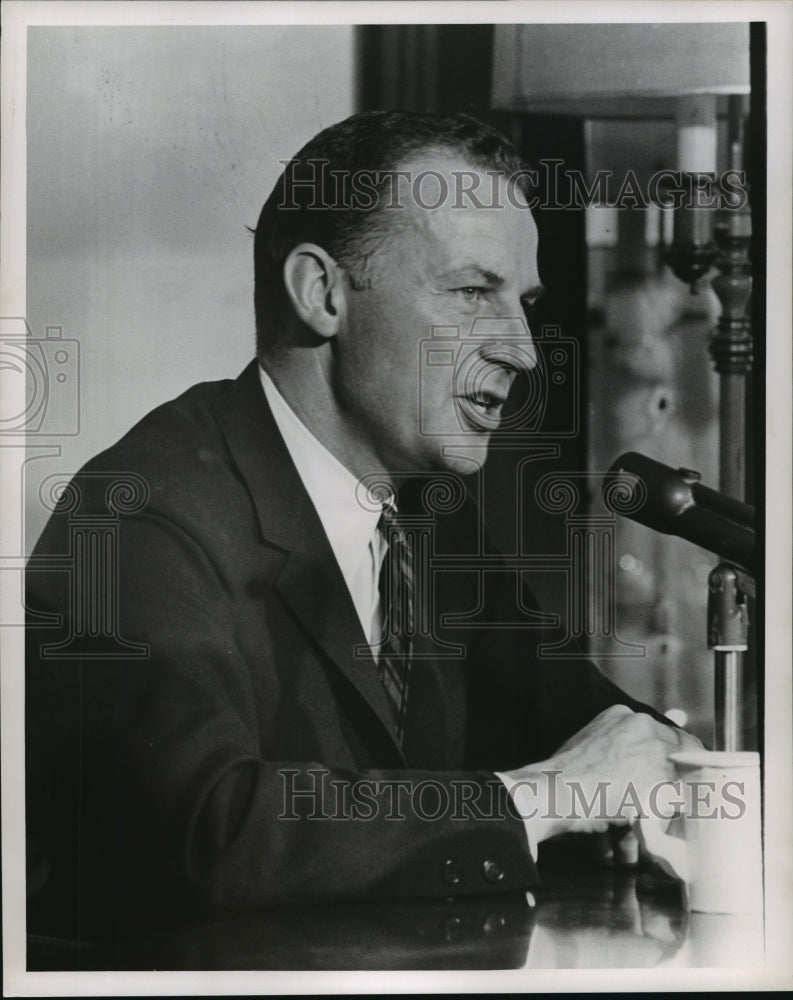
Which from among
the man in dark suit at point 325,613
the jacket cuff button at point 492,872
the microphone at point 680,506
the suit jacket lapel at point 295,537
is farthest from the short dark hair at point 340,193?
the jacket cuff button at point 492,872

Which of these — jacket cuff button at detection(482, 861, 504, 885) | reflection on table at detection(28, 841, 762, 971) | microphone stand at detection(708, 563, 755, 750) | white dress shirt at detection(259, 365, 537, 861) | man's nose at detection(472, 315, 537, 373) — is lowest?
reflection on table at detection(28, 841, 762, 971)

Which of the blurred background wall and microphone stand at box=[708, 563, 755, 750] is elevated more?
the blurred background wall

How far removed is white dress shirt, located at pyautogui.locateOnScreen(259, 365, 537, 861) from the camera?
6.20ft

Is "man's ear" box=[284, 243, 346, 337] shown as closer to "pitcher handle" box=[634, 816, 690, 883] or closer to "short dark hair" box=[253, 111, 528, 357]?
"short dark hair" box=[253, 111, 528, 357]

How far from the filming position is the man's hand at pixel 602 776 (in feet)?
6.23

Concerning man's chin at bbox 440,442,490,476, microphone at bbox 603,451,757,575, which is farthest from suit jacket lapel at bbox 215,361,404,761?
microphone at bbox 603,451,757,575

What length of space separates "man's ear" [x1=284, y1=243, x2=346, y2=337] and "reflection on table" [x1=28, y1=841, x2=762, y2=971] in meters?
0.87

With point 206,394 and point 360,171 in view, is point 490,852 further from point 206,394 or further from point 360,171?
point 360,171

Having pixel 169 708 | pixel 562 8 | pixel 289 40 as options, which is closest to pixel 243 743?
pixel 169 708

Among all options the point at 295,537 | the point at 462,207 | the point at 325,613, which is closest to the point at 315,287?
the point at 462,207

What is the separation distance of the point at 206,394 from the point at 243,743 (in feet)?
1.72

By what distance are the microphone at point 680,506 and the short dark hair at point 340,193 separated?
0.50 m

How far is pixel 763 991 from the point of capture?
196cm

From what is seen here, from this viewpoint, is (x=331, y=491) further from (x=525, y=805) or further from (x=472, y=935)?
(x=472, y=935)
